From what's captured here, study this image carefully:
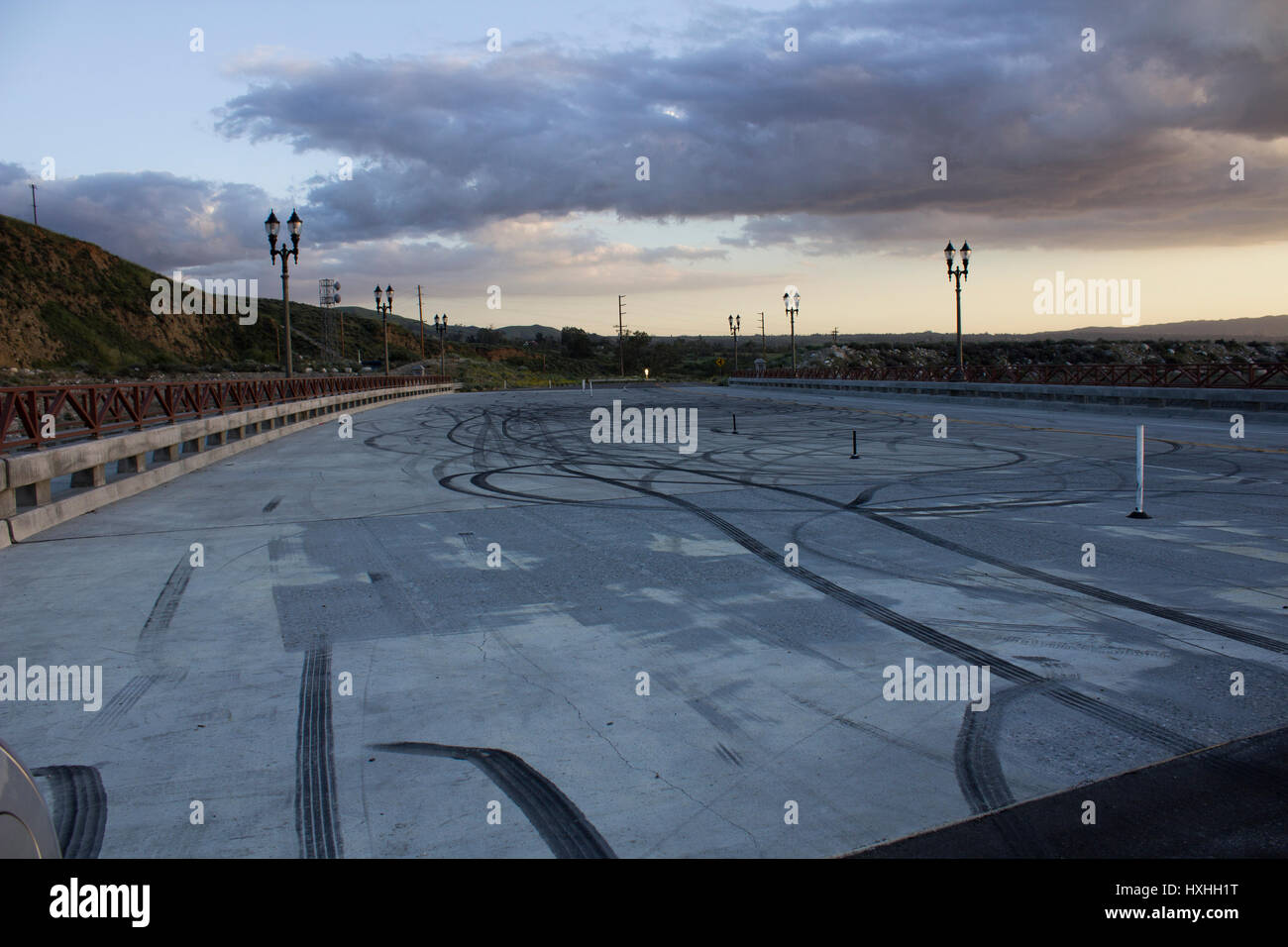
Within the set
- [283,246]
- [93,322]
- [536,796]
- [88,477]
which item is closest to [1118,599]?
[536,796]

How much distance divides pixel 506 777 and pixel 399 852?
837 mm

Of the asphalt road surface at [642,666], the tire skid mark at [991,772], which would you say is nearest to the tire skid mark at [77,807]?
the asphalt road surface at [642,666]

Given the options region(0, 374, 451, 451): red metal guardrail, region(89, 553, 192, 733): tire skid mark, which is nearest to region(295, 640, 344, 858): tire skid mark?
region(89, 553, 192, 733): tire skid mark

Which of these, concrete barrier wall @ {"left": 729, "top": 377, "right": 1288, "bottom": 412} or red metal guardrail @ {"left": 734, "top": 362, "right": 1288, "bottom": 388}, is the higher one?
red metal guardrail @ {"left": 734, "top": 362, "right": 1288, "bottom": 388}

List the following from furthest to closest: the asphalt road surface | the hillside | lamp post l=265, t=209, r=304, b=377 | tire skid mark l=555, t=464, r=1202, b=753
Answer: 1. the hillside
2. lamp post l=265, t=209, r=304, b=377
3. tire skid mark l=555, t=464, r=1202, b=753
4. the asphalt road surface

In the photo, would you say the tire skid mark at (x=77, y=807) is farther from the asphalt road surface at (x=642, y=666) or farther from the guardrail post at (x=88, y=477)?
the guardrail post at (x=88, y=477)

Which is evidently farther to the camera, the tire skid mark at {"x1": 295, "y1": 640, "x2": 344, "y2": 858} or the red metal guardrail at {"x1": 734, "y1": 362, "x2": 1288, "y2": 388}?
the red metal guardrail at {"x1": 734, "y1": 362, "x2": 1288, "y2": 388}

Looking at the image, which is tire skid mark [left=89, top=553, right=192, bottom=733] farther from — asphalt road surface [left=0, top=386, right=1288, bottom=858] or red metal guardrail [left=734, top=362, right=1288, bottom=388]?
red metal guardrail [left=734, top=362, right=1288, bottom=388]

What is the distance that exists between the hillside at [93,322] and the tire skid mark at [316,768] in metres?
81.8

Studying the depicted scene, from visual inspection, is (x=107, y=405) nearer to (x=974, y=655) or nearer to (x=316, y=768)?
(x=316, y=768)

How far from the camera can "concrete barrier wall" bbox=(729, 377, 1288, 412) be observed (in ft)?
95.9

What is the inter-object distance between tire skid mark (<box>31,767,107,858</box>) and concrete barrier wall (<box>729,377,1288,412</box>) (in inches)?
1267

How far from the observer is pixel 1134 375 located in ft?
121
